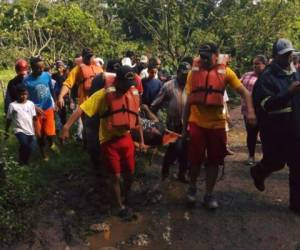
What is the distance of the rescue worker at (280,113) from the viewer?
5.40 metres

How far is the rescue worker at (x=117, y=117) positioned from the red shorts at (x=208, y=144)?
0.66m

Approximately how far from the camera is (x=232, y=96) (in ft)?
55.4

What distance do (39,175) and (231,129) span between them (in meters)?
6.04

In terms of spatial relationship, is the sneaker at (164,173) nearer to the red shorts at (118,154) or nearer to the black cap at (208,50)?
the red shorts at (118,154)

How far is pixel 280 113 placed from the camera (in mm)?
5504

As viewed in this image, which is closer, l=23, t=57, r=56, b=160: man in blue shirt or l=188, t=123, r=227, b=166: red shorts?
l=188, t=123, r=227, b=166: red shorts

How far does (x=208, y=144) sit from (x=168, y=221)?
0.96 m

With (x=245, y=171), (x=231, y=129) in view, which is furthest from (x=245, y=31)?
(x=245, y=171)

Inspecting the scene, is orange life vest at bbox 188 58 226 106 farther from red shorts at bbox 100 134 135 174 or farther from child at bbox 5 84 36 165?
child at bbox 5 84 36 165

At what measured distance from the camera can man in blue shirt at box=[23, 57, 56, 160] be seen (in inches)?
299

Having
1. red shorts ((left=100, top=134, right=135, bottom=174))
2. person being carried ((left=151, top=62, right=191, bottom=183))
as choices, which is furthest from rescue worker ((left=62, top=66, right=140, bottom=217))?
person being carried ((left=151, top=62, right=191, bottom=183))

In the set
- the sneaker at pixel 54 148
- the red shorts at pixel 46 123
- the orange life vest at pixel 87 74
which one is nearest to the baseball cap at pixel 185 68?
the orange life vest at pixel 87 74

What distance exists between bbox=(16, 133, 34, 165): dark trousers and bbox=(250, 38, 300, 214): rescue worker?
3.18 metres

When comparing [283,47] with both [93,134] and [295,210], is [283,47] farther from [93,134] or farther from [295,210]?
[93,134]
